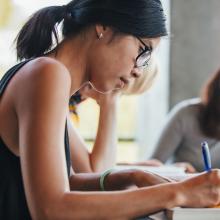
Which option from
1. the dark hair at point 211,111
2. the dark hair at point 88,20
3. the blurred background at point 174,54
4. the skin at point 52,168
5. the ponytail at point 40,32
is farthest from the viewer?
the blurred background at point 174,54

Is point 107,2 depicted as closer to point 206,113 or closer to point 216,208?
point 216,208

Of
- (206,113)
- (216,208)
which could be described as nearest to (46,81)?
(216,208)

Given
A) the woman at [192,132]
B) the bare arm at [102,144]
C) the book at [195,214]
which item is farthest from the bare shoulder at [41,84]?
the woman at [192,132]

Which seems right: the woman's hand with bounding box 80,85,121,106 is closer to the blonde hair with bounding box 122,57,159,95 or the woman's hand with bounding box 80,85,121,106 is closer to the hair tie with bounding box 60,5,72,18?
the blonde hair with bounding box 122,57,159,95

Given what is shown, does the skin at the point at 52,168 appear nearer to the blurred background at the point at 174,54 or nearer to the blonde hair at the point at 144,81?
the blonde hair at the point at 144,81

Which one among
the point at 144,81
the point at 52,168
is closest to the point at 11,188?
the point at 52,168

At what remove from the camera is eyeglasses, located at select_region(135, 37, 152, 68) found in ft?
4.55

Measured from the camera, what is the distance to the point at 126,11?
134 cm

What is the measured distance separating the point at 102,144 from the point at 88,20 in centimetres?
66

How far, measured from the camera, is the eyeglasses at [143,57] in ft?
4.55

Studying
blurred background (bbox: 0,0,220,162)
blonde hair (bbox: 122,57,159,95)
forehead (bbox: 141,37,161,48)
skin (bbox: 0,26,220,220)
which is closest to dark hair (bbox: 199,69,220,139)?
blonde hair (bbox: 122,57,159,95)

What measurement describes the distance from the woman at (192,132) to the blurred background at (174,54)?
758 mm

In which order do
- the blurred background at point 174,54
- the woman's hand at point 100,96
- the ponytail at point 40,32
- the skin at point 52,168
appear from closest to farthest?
the skin at point 52,168, the ponytail at point 40,32, the woman's hand at point 100,96, the blurred background at point 174,54

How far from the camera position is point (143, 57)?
1415mm
